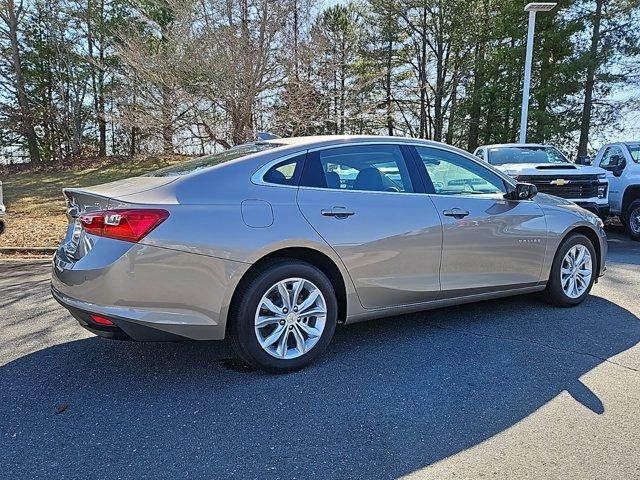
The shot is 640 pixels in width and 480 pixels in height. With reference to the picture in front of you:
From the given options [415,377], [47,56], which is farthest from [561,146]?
[47,56]

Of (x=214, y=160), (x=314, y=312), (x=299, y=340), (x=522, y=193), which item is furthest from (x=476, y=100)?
(x=299, y=340)

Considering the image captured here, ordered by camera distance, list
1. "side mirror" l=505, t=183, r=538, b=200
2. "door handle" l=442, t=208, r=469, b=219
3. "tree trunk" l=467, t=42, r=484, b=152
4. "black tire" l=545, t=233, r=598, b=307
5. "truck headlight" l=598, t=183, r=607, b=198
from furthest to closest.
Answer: "tree trunk" l=467, t=42, r=484, b=152 < "truck headlight" l=598, t=183, r=607, b=198 < "black tire" l=545, t=233, r=598, b=307 < "side mirror" l=505, t=183, r=538, b=200 < "door handle" l=442, t=208, r=469, b=219

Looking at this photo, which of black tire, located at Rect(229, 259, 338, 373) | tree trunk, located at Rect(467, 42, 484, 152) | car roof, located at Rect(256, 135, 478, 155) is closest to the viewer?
black tire, located at Rect(229, 259, 338, 373)

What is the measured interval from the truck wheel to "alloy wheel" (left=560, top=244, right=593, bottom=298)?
5149 millimetres

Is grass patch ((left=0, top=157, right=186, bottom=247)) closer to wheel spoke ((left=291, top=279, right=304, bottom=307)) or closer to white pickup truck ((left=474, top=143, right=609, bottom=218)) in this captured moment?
wheel spoke ((left=291, top=279, right=304, bottom=307))

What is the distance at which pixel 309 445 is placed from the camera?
250cm

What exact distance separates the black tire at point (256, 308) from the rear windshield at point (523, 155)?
6.97 meters

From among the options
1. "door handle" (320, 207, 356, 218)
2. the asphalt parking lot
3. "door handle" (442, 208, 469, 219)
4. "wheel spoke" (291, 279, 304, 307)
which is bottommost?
the asphalt parking lot

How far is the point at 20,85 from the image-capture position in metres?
24.1

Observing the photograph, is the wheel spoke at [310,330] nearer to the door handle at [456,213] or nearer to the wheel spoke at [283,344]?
the wheel spoke at [283,344]

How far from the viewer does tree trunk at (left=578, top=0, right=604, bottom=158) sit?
19.0m

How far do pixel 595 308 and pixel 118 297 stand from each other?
13.8 feet

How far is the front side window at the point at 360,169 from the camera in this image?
3.43 meters

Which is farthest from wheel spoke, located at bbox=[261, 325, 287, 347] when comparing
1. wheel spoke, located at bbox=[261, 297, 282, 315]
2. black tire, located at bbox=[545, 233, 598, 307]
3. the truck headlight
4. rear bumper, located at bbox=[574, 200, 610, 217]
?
the truck headlight
